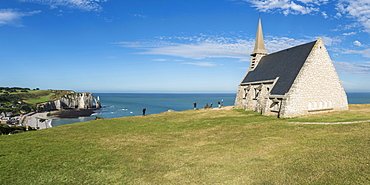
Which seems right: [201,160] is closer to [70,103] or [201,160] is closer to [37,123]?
[37,123]

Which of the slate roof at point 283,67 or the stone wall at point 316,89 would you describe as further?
the slate roof at point 283,67

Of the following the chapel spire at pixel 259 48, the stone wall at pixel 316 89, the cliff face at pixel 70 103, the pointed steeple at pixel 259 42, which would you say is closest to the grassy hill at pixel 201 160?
the stone wall at pixel 316 89

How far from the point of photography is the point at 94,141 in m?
17.0

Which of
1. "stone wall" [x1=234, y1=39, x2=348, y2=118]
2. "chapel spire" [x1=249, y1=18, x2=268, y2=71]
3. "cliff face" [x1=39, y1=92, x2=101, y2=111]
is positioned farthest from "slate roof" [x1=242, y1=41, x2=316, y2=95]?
"cliff face" [x1=39, y1=92, x2=101, y2=111]

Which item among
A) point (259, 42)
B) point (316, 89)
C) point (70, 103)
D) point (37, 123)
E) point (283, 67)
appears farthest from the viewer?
point (70, 103)

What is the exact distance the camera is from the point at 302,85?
2538cm

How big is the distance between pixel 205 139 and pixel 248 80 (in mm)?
26256

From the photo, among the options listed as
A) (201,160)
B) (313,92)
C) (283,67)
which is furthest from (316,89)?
(201,160)

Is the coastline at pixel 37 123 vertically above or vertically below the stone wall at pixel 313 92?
below

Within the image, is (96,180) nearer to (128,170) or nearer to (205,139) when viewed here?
(128,170)

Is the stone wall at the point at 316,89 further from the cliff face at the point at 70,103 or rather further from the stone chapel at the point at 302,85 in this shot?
the cliff face at the point at 70,103

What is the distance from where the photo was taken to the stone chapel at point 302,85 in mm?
25266

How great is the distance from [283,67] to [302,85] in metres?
6.12

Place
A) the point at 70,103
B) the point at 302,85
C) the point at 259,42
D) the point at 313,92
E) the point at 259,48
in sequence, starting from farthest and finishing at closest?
the point at 70,103 → the point at 259,42 → the point at 259,48 → the point at 313,92 → the point at 302,85
